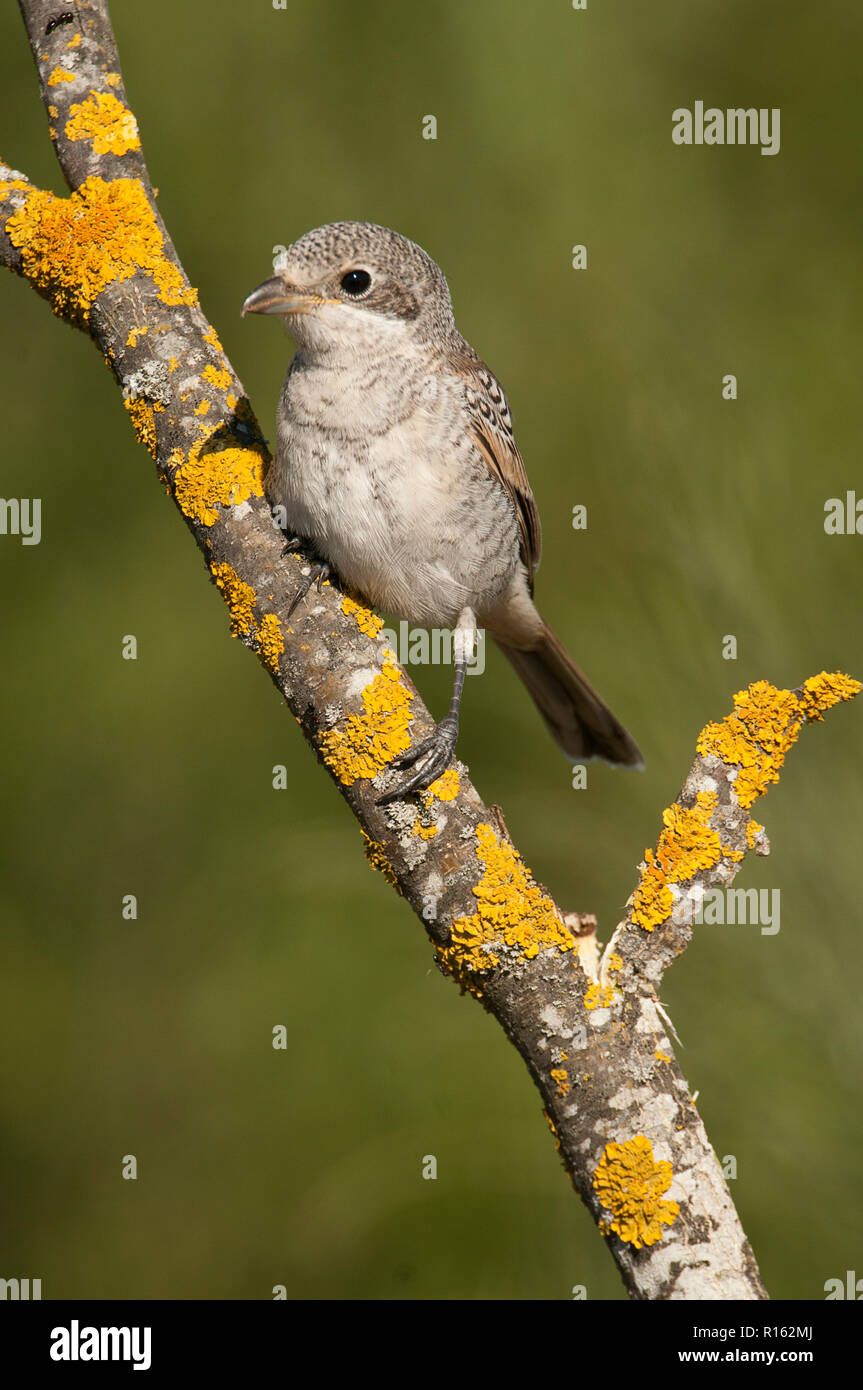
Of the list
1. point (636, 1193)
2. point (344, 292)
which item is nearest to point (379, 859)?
point (636, 1193)

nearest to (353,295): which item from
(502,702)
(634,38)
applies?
(502,702)

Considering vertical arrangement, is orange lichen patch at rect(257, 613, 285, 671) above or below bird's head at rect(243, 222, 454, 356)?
below

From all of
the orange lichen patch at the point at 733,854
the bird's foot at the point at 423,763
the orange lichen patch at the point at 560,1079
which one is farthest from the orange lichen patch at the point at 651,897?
the bird's foot at the point at 423,763

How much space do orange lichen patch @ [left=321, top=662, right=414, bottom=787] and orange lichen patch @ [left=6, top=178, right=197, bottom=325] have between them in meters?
1.06

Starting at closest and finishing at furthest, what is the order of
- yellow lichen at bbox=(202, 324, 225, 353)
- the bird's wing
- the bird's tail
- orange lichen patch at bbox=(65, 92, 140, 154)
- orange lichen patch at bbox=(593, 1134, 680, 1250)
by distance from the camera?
1. orange lichen patch at bbox=(593, 1134, 680, 1250)
2. yellow lichen at bbox=(202, 324, 225, 353)
3. orange lichen patch at bbox=(65, 92, 140, 154)
4. the bird's wing
5. the bird's tail

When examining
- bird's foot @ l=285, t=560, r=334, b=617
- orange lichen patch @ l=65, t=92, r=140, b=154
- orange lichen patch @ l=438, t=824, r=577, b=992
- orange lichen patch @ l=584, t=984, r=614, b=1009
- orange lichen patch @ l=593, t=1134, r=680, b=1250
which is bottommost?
orange lichen patch @ l=593, t=1134, r=680, b=1250

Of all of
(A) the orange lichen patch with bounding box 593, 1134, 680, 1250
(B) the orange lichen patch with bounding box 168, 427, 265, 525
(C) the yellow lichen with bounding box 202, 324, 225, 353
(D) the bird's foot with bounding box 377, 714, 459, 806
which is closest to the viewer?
(A) the orange lichen patch with bounding box 593, 1134, 680, 1250

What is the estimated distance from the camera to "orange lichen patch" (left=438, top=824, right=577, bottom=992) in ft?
6.66

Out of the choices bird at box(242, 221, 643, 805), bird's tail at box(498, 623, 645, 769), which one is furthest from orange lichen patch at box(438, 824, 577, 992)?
bird's tail at box(498, 623, 645, 769)

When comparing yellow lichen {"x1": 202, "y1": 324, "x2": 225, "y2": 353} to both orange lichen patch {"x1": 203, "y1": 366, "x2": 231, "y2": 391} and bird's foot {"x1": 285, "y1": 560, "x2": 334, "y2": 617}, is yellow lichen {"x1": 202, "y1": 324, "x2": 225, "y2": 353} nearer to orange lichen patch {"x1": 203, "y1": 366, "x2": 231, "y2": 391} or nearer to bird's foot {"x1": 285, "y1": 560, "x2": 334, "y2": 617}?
orange lichen patch {"x1": 203, "y1": 366, "x2": 231, "y2": 391}

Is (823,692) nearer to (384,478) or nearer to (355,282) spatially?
(384,478)

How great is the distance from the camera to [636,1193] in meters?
1.89

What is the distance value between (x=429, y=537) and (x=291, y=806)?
155 cm

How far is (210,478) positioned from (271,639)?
1.28ft
